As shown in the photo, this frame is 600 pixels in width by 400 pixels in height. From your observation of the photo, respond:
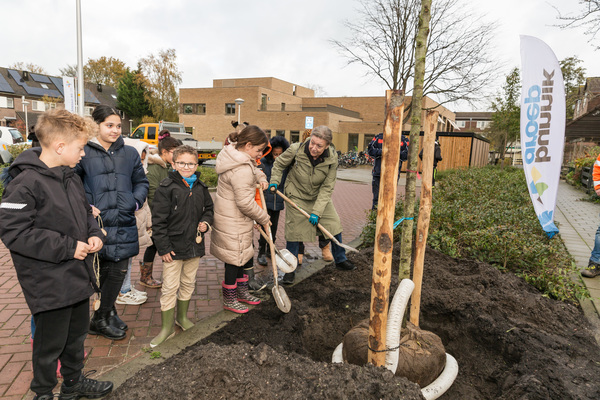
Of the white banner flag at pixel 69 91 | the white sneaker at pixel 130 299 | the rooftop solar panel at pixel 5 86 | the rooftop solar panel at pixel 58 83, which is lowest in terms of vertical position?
the white sneaker at pixel 130 299

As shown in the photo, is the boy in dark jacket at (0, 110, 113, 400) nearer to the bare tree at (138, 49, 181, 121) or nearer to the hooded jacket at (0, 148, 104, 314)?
the hooded jacket at (0, 148, 104, 314)

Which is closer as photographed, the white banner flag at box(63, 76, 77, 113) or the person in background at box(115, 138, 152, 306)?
the person in background at box(115, 138, 152, 306)

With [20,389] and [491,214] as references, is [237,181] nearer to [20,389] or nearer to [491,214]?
[20,389]

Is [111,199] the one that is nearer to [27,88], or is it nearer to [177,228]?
[177,228]

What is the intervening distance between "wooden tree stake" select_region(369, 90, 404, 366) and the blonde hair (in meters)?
1.73

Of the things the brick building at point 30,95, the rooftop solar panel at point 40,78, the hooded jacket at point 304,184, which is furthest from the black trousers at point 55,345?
the rooftop solar panel at point 40,78

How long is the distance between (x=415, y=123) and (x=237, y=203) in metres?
1.67

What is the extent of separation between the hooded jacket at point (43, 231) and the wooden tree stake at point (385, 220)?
1.69 meters

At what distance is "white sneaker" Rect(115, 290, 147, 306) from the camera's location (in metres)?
3.73

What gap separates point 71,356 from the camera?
90.1 inches

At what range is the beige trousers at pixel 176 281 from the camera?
10.1 ft

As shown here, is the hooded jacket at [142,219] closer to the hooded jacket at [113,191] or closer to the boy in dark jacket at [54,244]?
the hooded jacket at [113,191]

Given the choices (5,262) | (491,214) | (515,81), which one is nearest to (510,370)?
(491,214)

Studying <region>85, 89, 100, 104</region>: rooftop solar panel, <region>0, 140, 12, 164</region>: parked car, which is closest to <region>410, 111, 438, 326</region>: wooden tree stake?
<region>0, 140, 12, 164</region>: parked car
